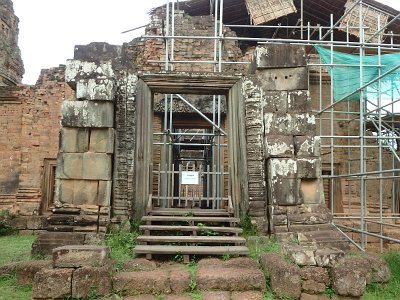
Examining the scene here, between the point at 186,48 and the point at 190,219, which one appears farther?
the point at 186,48

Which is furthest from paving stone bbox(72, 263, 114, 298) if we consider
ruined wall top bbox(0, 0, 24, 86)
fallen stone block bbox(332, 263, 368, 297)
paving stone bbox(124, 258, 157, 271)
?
ruined wall top bbox(0, 0, 24, 86)

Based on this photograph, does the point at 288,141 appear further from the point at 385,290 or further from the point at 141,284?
the point at 141,284

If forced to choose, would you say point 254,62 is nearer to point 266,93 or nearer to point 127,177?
point 266,93

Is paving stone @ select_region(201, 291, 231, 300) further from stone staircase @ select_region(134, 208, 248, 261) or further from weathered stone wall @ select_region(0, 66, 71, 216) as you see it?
weathered stone wall @ select_region(0, 66, 71, 216)

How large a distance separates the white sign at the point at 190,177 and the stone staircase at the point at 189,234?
38.0 inches

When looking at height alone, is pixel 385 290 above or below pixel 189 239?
below

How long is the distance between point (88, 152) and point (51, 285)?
2.21m

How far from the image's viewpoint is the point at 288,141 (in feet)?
18.6

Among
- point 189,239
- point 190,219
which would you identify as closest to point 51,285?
point 189,239

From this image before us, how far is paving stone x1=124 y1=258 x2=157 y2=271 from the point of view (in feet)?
14.3

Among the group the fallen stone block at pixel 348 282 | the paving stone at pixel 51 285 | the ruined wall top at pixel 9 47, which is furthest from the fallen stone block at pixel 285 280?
the ruined wall top at pixel 9 47

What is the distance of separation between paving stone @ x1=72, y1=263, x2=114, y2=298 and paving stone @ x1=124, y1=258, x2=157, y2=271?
44 cm

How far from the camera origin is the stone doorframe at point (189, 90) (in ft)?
19.2

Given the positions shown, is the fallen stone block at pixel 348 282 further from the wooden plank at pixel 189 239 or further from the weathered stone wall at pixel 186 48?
the weathered stone wall at pixel 186 48
